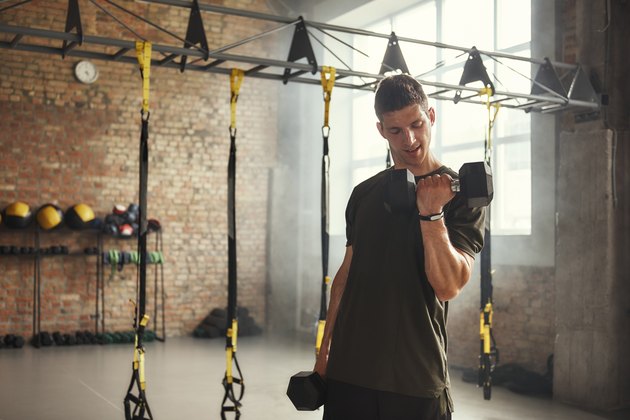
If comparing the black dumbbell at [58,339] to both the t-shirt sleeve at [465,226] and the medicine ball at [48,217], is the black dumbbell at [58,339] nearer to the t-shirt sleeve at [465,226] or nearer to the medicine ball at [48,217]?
the medicine ball at [48,217]

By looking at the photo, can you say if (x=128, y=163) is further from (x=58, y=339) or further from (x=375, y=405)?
(x=375, y=405)

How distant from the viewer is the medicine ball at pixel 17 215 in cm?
866

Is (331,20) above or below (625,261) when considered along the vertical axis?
above

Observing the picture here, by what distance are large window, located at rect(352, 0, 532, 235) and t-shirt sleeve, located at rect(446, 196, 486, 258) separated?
4.92 meters

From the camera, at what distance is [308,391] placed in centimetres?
193

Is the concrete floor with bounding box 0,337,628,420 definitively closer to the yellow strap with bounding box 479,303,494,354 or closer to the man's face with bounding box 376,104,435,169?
the yellow strap with bounding box 479,303,494,354

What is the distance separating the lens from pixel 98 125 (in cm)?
954

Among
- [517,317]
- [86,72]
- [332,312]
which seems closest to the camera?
[332,312]

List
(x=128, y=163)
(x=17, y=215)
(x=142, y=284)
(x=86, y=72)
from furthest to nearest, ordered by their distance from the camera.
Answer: (x=128, y=163) → (x=86, y=72) → (x=17, y=215) → (x=142, y=284)

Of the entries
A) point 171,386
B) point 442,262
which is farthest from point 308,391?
point 171,386

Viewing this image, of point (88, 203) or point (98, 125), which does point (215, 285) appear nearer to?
point (88, 203)

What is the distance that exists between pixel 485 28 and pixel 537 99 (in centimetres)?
217

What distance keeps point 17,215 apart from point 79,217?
735 mm

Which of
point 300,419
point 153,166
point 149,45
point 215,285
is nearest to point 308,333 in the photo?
point 215,285
